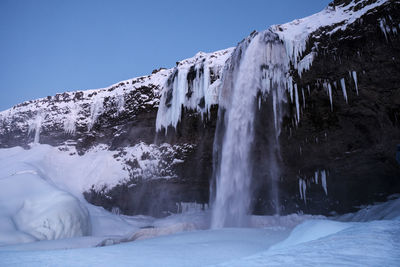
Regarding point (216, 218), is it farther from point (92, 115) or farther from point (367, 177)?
point (92, 115)

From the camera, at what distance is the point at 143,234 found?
9.37m

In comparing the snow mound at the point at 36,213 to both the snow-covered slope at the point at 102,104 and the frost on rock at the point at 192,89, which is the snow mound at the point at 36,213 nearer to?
the frost on rock at the point at 192,89

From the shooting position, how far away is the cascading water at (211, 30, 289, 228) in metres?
11.8

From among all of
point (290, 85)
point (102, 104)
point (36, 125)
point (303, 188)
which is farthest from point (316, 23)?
point (36, 125)

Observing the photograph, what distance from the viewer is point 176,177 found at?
16000 millimetres

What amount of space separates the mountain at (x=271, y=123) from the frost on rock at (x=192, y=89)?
6cm

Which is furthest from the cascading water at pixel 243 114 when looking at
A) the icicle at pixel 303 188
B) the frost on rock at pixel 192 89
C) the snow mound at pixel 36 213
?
the snow mound at pixel 36 213

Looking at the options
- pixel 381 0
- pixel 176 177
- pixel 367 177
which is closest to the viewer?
pixel 381 0

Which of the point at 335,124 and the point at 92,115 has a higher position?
the point at 92,115

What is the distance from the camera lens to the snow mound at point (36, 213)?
9.32m

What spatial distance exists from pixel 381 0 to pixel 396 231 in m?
9.91

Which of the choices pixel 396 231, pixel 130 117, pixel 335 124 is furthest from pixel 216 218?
pixel 396 231

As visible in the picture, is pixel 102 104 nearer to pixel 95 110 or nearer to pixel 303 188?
pixel 95 110

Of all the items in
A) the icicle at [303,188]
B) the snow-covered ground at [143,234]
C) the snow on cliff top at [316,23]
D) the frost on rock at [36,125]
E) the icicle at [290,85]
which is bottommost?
the snow-covered ground at [143,234]
